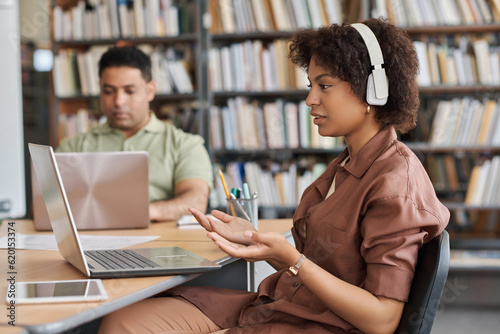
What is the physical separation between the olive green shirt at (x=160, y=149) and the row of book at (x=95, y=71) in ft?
3.39

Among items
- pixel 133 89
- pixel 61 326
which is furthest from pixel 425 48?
pixel 61 326

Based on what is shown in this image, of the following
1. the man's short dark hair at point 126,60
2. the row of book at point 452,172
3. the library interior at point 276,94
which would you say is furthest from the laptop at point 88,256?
the row of book at point 452,172

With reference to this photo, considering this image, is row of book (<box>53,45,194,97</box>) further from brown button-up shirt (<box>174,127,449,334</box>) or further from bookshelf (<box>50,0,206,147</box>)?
brown button-up shirt (<box>174,127,449,334</box>)

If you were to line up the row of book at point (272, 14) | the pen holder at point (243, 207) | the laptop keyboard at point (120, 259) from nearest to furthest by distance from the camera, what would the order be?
the laptop keyboard at point (120, 259) < the pen holder at point (243, 207) < the row of book at point (272, 14)

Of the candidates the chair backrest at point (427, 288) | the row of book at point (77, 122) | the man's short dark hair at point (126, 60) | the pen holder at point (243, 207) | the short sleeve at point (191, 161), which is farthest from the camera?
the row of book at point (77, 122)

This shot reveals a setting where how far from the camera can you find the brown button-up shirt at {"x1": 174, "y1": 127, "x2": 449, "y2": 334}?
108cm

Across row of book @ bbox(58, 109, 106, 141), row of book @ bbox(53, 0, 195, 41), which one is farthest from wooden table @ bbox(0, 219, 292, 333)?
row of book @ bbox(53, 0, 195, 41)

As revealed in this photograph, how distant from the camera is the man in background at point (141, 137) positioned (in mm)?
2402

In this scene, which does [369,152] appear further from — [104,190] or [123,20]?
[123,20]

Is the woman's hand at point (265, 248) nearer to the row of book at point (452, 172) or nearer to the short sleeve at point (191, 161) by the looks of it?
the short sleeve at point (191, 161)

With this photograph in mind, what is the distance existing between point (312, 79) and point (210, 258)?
466 millimetres

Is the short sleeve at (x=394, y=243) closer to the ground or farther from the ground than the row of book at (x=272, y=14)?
closer to the ground

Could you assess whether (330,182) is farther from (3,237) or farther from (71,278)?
(3,237)

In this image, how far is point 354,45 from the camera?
4.17 feet
